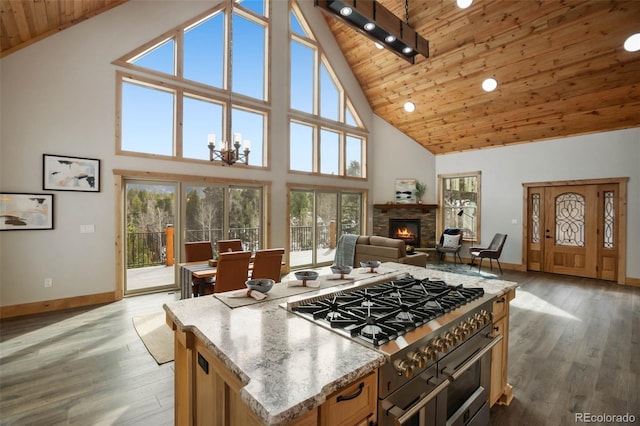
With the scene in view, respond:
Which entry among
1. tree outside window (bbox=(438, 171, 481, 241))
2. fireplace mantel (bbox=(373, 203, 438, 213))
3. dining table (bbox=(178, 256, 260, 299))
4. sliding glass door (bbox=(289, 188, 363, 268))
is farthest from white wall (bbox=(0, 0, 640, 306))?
fireplace mantel (bbox=(373, 203, 438, 213))

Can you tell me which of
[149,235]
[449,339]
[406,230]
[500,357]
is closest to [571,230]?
[406,230]

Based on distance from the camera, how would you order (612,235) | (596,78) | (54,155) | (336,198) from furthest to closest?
(336,198) → (612,235) → (596,78) → (54,155)

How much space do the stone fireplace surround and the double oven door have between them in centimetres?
656

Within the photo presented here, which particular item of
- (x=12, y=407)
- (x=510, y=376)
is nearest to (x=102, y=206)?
(x=12, y=407)

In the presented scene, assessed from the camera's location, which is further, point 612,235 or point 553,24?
point 612,235

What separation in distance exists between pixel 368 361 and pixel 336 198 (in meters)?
6.71

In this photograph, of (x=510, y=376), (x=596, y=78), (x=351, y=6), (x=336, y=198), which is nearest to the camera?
(x=510, y=376)

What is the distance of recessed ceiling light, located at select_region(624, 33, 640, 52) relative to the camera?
4.32m

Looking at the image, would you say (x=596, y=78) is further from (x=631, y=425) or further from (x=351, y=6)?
(x=631, y=425)

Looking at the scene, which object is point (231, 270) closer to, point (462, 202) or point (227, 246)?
point (227, 246)

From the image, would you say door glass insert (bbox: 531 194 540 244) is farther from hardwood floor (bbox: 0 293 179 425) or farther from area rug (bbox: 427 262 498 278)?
hardwood floor (bbox: 0 293 179 425)

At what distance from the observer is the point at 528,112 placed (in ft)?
20.2

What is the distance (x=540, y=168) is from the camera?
6.79 meters

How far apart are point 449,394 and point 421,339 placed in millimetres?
557
